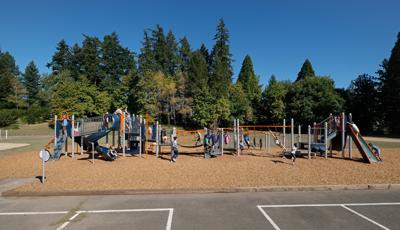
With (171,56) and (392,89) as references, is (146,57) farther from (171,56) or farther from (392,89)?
(392,89)

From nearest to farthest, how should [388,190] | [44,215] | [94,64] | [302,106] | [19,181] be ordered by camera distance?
[44,215] < [388,190] < [19,181] < [302,106] < [94,64]

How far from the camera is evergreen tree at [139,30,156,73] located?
204 feet

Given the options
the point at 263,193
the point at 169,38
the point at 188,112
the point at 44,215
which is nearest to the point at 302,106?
the point at 188,112

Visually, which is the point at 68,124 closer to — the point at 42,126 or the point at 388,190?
the point at 388,190

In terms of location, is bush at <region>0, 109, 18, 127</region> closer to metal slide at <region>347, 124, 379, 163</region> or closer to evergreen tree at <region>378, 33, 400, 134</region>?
metal slide at <region>347, 124, 379, 163</region>

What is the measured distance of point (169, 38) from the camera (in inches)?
2938

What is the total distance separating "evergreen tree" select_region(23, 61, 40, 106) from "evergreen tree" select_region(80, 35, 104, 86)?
20104mm

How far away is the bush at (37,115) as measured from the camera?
6169 centimetres

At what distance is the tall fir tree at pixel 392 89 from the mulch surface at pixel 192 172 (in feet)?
123

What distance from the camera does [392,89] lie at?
47.4 m

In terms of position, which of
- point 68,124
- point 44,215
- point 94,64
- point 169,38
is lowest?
point 44,215

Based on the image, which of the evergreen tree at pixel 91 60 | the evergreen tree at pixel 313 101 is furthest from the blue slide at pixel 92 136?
the evergreen tree at pixel 91 60

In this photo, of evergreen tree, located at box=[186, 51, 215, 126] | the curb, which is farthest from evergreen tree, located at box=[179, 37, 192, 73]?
the curb

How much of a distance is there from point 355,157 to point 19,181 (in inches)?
735
